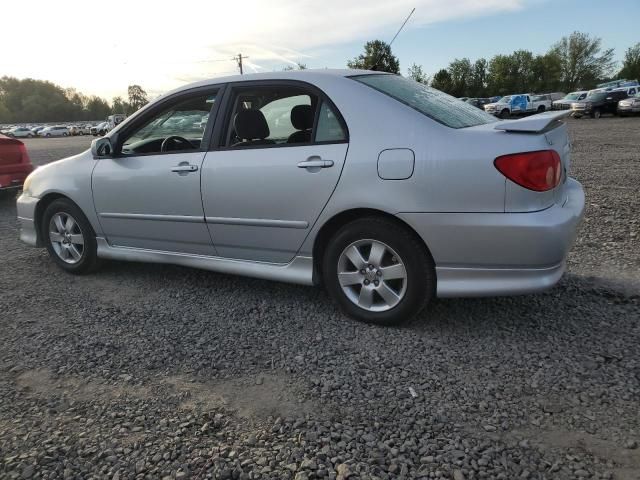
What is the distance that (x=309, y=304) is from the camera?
3752mm

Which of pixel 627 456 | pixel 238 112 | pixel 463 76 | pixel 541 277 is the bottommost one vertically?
pixel 627 456

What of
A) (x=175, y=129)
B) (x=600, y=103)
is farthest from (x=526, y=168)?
(x=600, y=103)

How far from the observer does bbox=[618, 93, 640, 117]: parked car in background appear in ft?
93.8

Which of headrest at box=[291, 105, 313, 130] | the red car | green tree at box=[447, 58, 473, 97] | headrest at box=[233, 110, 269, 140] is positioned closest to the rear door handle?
headrest at box=[233, 110, 269, 140]

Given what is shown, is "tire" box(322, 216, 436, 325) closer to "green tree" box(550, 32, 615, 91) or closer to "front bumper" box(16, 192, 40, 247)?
"front bumper" box(16, 192, 40, 247)

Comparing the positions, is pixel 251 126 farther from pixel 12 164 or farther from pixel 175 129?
pixel 12 164

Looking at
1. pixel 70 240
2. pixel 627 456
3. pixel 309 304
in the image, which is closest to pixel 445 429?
pixel 627 456

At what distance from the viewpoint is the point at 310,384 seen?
2.69 m

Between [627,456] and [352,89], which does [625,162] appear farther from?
[627,456]

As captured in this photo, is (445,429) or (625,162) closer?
(445,429)

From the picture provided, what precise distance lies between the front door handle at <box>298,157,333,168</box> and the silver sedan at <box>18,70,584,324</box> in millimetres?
14

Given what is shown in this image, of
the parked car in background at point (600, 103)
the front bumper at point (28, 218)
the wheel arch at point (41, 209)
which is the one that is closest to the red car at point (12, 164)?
the front bumper at point (28, 218)

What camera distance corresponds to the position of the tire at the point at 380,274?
10.1 ft

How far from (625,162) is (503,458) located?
947 cm
